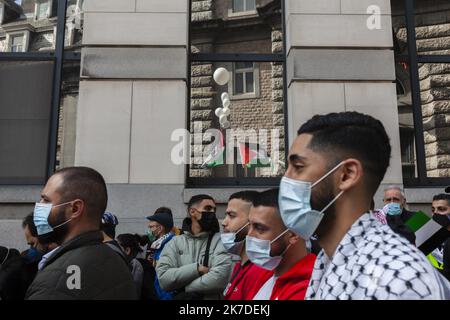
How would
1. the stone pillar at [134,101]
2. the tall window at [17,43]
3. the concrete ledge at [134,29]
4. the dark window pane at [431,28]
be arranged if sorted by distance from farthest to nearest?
the dark window pane at [431,28]
the tall window at [17,43]
the concrete ledge at [134,29]
the stone pillar at [134,101]

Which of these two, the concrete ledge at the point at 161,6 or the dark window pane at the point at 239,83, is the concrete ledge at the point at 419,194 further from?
the concrete ledge at the point at 161,6

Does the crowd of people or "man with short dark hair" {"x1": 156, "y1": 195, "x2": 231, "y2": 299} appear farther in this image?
"man with short dark hair" {"x1": 156, "y1": 195, "x2": 231, "y2": 299}

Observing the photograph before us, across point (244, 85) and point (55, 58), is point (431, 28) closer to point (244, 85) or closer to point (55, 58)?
point (244, 85)

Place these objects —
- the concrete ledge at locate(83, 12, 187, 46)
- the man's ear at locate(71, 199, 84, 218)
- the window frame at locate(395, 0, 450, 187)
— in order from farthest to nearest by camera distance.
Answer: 1. the window frame at locate(395, 0, 450, 187)
2. the concrete ledge at locate(83, 12, 187, 46)
3. the man's ear at locate(71, 199, 84, 218)

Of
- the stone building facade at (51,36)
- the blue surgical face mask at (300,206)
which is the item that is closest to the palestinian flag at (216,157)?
the stone building facade at (51,36)

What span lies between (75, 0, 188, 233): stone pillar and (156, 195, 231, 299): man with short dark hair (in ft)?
7.49

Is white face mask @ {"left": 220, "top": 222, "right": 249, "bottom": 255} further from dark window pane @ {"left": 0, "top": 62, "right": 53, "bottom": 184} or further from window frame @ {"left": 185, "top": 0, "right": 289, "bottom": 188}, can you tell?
dark window pane @ {"left": 0, "top": 62, "right": 53, "bottom": 184}

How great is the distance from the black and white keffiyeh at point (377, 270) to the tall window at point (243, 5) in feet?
22.9

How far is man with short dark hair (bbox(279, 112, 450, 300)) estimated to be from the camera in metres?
1.48

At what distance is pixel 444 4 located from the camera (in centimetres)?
866

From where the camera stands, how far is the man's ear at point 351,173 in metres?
1.71

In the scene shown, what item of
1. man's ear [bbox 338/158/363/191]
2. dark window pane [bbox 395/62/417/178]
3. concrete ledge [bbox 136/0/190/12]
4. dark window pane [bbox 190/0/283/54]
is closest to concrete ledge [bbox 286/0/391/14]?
dark window pane [bbox 190/0/283/54]
